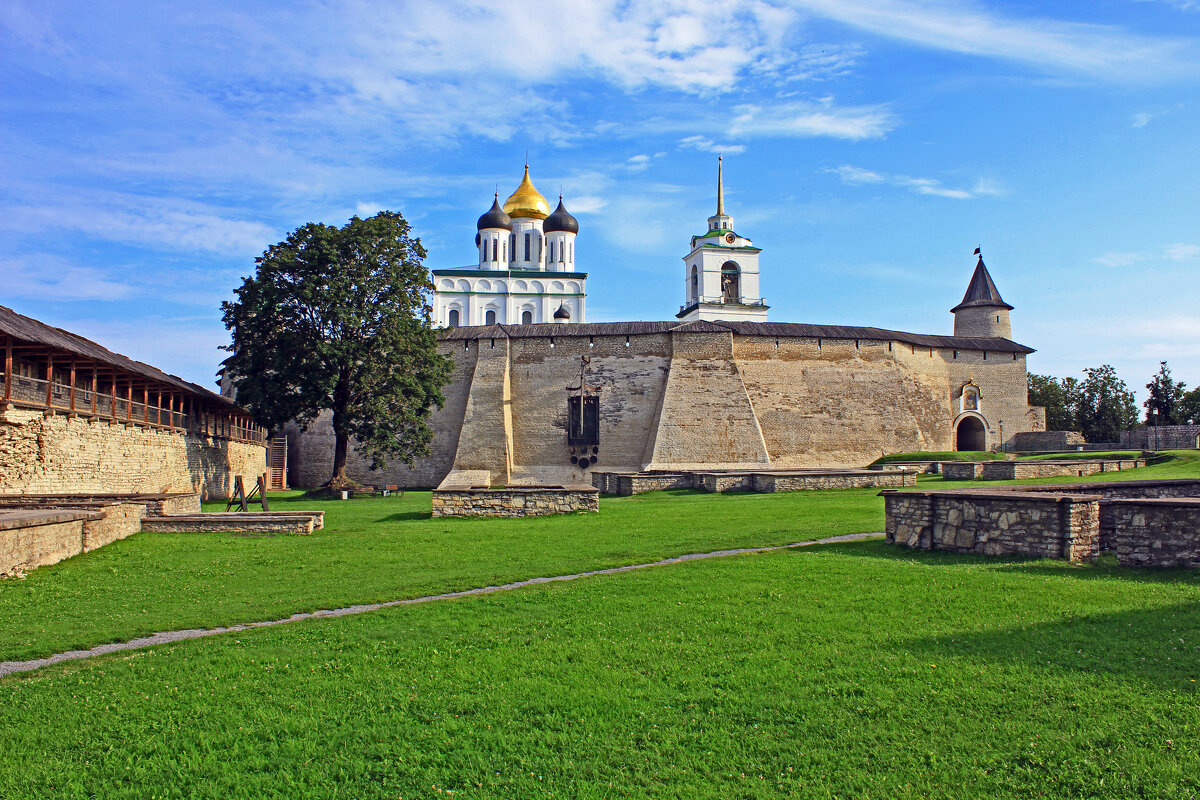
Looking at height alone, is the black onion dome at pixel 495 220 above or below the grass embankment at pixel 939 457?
above

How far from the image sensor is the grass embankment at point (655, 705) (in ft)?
12.4

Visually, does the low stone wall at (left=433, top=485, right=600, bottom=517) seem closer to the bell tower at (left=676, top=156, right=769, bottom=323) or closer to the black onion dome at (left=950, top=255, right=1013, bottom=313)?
the black onion dome at (left=950, top=255, right=1013, bottom=313)

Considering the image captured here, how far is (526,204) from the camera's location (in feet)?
200

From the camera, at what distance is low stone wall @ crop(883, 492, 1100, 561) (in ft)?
29.0

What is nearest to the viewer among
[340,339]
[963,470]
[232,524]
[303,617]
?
[303,617]

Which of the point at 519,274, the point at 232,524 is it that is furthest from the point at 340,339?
the point at 519,274

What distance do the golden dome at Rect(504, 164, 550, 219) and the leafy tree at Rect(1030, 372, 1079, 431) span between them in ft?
118

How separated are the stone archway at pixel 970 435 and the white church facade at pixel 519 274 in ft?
87.1

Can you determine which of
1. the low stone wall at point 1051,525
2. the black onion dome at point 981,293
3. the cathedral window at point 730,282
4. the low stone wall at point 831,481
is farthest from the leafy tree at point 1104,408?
the low stone wall at point 1051,525

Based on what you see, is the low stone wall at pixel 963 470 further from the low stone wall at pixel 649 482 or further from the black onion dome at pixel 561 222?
the black onion dome at pixel 561 222

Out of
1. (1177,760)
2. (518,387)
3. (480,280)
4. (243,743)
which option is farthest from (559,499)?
(480,280)

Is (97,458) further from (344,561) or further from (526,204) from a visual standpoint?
(526,204)

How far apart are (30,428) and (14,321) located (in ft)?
7.09

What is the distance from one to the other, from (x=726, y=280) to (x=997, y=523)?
48.9m
